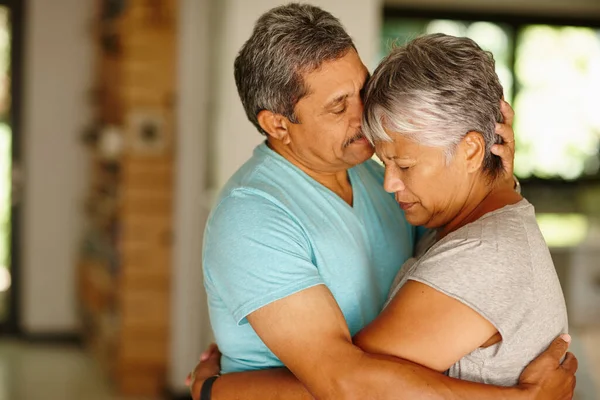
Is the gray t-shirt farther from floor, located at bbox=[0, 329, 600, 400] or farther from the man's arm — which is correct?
floor, located at bbox=[0, 329, 600, 400]

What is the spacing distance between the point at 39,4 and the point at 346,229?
543 cm

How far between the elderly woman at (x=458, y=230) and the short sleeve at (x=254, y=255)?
177 millimetres

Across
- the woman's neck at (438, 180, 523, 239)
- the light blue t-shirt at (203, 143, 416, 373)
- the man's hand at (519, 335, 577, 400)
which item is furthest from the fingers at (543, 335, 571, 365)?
the light blue t-shirt at (203, 143, 416, 373)

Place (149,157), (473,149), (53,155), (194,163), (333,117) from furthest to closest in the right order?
1. (53,155)
2. (149,157)
3. (194,163)
4. (333,117)
5. (473,149)

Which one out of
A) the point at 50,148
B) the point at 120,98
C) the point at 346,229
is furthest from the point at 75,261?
the point at 346,229

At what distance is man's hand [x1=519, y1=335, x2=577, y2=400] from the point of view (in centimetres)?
156

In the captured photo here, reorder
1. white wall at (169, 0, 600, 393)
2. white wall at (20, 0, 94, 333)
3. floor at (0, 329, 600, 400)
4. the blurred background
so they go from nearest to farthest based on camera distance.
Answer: white wall at (169, 0, 600, 393) < the blurred background < floor at (0, 329, 600, 400) < white wall at (20, 0, 94, 333)

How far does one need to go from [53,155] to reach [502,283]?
5.67 m

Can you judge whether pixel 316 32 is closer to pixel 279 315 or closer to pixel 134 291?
pixel 279 315

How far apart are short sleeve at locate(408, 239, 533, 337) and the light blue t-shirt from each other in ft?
0.76

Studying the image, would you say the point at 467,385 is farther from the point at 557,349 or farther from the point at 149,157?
the point at 149,157

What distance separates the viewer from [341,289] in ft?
5.78

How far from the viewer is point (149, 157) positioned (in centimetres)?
501

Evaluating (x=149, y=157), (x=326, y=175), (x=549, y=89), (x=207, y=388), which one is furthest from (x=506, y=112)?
(x=549, y=89)
